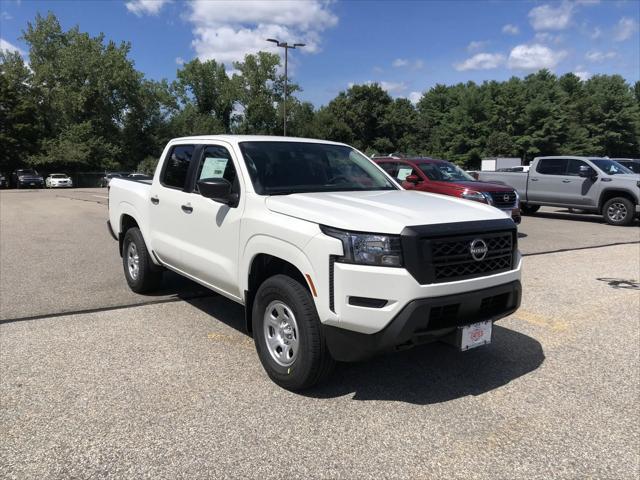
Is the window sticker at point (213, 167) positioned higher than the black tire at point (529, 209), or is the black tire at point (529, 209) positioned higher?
the window sticker at point (213, 167)

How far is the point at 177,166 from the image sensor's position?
5426 mm

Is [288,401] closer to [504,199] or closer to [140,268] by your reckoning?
[140,268]

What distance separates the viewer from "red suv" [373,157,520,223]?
35.5 feet

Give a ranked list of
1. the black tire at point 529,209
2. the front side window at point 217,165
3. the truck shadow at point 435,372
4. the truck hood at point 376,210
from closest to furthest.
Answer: the truck hood at point 376,210
the truck shadow at point 435,372
the front side window at point 217,165
the black tire at point 529,209

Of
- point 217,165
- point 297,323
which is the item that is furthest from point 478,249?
point 217,165

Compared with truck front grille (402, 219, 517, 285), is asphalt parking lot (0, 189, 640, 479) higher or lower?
lower

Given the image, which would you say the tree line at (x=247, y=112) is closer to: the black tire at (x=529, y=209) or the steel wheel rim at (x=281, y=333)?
the black tire at (x=529, y=209)

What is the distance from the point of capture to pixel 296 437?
318cm

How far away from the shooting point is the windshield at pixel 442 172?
468 inches

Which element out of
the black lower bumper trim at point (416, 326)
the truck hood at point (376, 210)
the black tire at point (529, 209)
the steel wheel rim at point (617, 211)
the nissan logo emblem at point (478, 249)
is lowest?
the black tire at point (529, 209)

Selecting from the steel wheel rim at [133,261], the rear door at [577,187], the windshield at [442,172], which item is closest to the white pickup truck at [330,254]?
the steel wheel rim at [133,261]

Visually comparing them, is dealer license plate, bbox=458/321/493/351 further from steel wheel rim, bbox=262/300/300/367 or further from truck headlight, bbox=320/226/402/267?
steel wheel rim, bbox=262/300/300/367

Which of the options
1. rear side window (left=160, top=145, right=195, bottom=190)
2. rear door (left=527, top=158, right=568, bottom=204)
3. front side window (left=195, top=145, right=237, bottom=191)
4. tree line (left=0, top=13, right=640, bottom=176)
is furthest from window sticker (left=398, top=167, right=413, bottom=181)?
tree line (left=0, top=13, right=640, bottom=176)

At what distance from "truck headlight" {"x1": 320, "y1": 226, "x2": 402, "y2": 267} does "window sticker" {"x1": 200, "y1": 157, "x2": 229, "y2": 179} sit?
1.79 m
